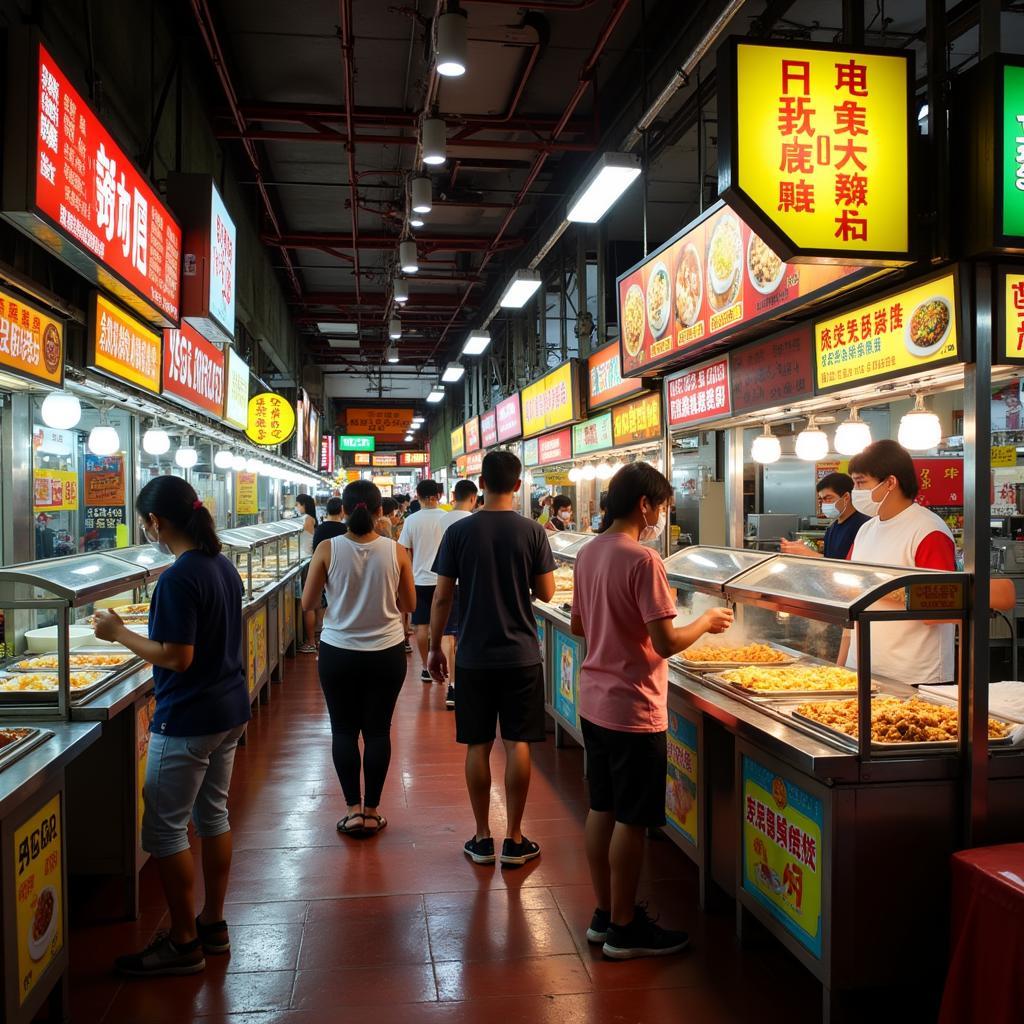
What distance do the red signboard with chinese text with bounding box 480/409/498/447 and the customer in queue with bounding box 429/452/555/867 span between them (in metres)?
9.98

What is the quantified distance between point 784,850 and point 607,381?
222 inches

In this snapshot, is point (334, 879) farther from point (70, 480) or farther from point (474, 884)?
point (70, 480)

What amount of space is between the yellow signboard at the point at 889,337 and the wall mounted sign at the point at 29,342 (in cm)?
385

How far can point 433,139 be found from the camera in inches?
277

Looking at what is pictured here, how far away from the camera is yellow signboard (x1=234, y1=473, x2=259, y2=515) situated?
12.9m

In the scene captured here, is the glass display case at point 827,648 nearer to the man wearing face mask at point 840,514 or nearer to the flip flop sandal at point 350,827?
the man wearing face mask at point 840,514

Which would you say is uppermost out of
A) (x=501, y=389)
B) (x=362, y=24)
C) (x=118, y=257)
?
(x=362, y=24)

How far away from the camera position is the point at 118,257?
4641 millimetres

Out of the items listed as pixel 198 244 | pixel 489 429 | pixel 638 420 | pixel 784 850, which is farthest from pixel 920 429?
pixel 489 429

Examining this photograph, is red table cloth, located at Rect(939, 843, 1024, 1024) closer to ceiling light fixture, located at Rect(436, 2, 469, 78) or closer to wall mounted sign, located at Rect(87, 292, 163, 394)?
wall mounted sign, located at Rect(87, 292, 163, 394)

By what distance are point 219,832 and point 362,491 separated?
2.13 m

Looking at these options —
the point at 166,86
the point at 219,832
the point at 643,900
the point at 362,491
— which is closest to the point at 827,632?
the point at 643,900

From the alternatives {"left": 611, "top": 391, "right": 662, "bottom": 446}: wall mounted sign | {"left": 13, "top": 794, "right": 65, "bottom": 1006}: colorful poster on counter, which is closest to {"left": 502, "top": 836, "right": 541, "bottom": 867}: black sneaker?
{"left": 13, "top": 794, "right": 65, "bottom": 1006}: colorful poster on counter

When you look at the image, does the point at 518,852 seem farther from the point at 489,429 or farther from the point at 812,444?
the point at 489,429
